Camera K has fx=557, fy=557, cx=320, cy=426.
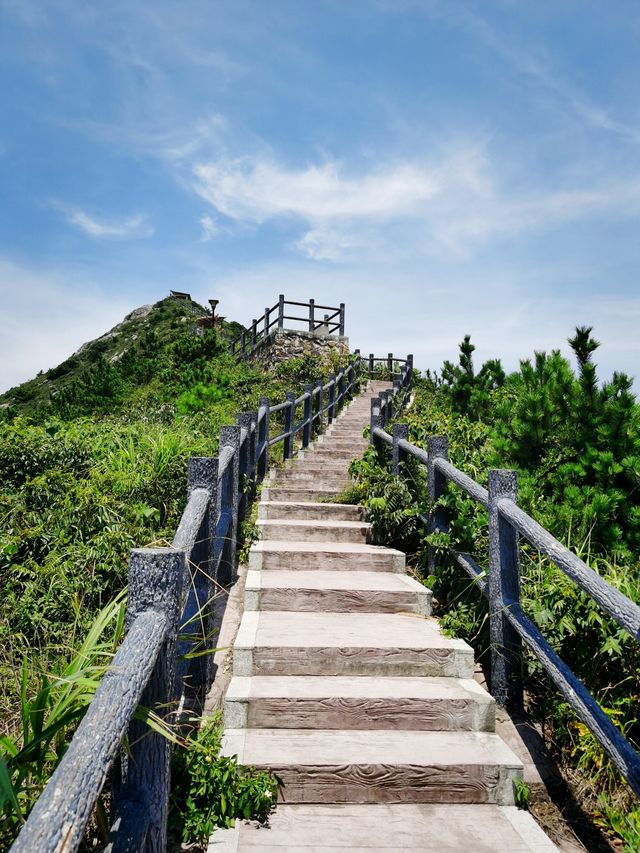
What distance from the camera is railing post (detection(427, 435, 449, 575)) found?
421 centimetres

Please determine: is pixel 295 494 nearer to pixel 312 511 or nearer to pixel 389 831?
pixel 312 511

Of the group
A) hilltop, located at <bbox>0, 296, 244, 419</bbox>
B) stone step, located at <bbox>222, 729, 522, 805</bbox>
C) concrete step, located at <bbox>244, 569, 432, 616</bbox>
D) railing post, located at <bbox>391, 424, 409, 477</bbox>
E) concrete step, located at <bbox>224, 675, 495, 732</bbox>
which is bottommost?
stone step, located at <bbox>222, 729, 522, 805</bbox>

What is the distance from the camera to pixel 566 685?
2.45 metres

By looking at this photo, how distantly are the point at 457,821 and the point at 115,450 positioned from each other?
4348 millimetres

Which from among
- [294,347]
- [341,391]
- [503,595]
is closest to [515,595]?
[503,595]

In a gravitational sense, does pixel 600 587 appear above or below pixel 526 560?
above

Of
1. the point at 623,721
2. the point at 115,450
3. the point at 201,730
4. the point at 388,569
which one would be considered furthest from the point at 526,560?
the point at 115,450

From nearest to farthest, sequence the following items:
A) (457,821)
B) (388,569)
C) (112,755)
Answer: (112,755)
(457,821)
(388,569)

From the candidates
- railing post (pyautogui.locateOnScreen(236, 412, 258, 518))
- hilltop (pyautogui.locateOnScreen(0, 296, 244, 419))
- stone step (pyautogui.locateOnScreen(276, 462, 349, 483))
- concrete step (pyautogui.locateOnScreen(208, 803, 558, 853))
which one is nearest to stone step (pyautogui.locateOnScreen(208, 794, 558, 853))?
concrete step (pyautogui.locateOnScreen(208, 803, 558, 853))

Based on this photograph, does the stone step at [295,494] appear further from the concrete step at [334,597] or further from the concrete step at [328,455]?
the concrete step at [334,597]

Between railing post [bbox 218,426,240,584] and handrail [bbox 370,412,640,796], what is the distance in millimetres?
1542

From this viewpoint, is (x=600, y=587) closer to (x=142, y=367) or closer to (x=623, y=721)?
(x=623, y=721)

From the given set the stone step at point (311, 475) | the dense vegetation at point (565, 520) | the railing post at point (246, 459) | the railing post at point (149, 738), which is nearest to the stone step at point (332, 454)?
the stone step at point (311, 475)

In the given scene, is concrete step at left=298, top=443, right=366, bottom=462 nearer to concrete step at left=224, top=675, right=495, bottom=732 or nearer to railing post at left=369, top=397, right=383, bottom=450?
railing post at left=369, top=397, right=383, bottom=450
